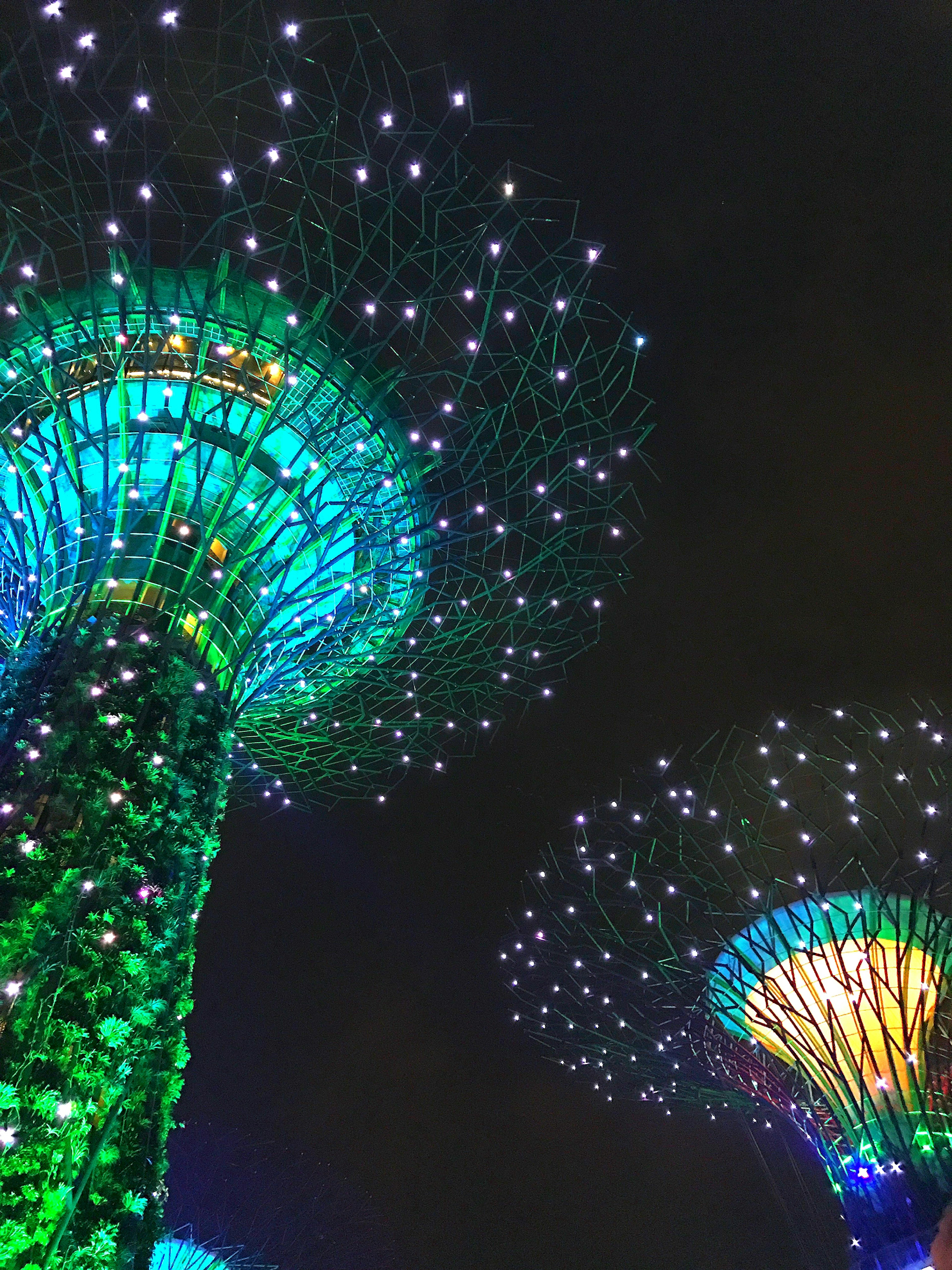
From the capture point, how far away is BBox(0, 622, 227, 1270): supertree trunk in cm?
827

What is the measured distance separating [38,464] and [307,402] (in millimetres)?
4974

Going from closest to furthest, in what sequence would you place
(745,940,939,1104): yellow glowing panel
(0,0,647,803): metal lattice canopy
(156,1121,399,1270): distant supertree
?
(0,0,647,803): metal lattice canopy, (745,940,939,1104): yellow glowing panel, (156,1121,399,1270): distant supertree

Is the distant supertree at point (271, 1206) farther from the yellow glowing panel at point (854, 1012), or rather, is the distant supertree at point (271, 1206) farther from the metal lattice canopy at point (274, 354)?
the metal lattice canopy at point (274, 354)

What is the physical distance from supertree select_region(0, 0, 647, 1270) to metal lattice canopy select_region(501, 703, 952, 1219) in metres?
5.47

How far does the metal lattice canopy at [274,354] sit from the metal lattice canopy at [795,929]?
17.8ft

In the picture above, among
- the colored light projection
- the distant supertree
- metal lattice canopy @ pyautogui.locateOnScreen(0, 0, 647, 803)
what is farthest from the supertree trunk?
the distant supertree

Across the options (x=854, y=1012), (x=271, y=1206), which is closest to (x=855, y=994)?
(x=854, y=1012)

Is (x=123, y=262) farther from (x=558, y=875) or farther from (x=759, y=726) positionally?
(x=759, y=726)

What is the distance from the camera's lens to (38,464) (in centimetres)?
1381

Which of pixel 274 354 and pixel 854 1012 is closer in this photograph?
pixel 274 354

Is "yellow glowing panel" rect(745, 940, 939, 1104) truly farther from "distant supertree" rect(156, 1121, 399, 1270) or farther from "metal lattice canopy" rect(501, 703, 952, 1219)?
"distant supertree" rect(156, 1121, 399, 1270)

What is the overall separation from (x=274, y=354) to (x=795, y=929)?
15.2 metres

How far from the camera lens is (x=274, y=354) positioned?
1428 cm

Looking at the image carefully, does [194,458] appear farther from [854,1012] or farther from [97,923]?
[854,1012]
